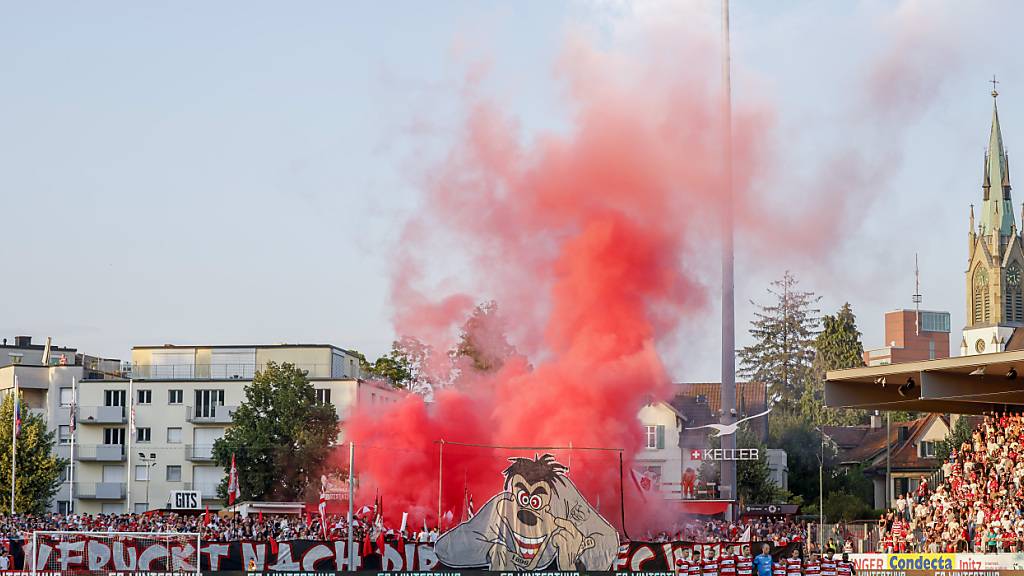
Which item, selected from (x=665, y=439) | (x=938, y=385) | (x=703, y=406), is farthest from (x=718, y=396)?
(x=938, y=385)

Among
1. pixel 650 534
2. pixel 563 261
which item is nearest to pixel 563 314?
pixel 563 261

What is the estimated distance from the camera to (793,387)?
148 metres

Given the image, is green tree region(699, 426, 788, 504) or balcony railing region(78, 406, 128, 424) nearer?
green tree region(699, 426, 788, 504)

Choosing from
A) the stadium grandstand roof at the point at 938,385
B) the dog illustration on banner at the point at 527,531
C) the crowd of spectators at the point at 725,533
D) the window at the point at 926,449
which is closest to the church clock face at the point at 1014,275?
the window at the point at 926,449

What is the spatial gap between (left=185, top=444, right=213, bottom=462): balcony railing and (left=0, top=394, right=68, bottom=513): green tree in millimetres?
10153

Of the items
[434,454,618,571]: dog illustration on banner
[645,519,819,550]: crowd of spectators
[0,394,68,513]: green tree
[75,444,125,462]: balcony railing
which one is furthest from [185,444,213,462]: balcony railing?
[434,454,618,571]: dog illustration on banner

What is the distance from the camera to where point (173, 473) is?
95562 millimetres

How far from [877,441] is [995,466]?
2014 inches

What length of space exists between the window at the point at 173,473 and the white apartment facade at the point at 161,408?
0.23 ft

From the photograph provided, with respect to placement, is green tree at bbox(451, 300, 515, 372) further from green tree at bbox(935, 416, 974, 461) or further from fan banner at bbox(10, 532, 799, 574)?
green tree at bbox(935, 416, 974, 461)

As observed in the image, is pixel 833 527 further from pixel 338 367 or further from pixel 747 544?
pixel 338 367

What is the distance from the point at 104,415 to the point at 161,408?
4246 mm

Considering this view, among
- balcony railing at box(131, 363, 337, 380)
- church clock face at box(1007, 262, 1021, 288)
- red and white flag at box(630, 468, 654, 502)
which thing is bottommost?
red and white flag at box(630, 468, 654, 502)

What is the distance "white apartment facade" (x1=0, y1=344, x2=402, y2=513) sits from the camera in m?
95.0
